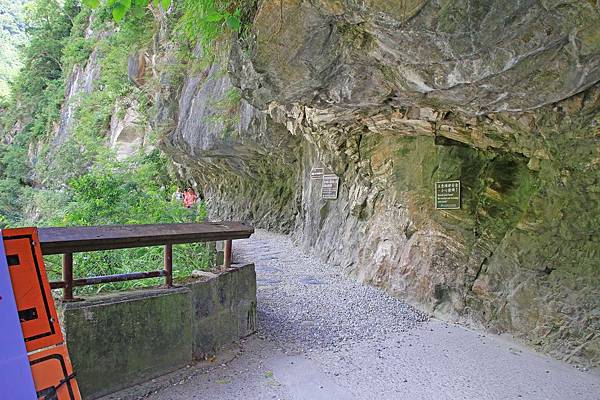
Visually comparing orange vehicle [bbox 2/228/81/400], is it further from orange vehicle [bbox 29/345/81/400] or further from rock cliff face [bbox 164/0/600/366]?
rock cliff face [bbox 164/0/600/366]

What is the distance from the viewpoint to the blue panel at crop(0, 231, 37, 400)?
5.09ft

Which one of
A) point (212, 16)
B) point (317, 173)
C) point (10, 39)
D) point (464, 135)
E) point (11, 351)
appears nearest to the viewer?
point (11, 351)

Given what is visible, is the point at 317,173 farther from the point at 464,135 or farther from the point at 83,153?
the point at 83,153

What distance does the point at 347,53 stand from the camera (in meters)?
4.30

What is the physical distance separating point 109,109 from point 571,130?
19.9 metres

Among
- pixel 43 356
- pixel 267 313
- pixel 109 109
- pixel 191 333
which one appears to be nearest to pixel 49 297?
pixel 43 356

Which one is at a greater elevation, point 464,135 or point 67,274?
point 464,135

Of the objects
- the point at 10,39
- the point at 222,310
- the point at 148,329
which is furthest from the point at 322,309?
the point at 10,39

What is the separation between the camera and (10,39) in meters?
31.8

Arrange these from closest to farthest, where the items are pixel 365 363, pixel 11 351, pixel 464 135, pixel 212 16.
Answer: pixel 11 351, pixel 212 16, pixel 365 363, pixel 464 135

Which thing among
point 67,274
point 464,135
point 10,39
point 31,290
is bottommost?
point 67,274

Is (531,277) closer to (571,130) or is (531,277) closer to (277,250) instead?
(571,130)

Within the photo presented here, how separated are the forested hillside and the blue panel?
35189 millimetres

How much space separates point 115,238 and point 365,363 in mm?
2535
